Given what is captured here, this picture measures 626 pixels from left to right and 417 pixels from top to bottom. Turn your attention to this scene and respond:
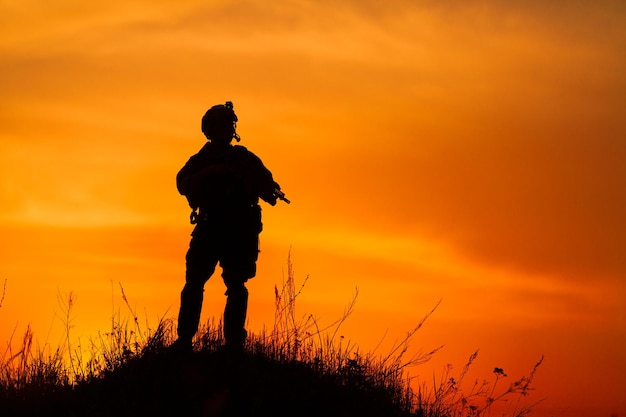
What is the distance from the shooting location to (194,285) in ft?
44.0

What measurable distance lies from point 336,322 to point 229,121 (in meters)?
3.35

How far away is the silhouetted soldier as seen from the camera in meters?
13.4

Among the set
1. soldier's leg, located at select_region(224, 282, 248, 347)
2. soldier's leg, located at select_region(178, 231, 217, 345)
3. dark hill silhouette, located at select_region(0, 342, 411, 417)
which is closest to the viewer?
dark hill silhouette, located at select_region(0, 342, 411, 417)

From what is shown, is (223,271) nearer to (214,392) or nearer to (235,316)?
(235,316)

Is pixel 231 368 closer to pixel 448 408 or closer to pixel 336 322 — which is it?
pixel 336 322

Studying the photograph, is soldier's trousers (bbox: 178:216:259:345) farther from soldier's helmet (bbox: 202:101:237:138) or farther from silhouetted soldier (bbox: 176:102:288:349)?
soldier's helmet (bbox: 202:101:237:138)

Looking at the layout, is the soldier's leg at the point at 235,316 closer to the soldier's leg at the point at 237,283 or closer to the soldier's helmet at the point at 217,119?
the soldier's leg at the point at 237,283

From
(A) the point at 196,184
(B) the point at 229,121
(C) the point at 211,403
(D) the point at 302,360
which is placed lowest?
(C) the point at 211,403

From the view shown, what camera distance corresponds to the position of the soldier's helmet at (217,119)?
13.6 meters

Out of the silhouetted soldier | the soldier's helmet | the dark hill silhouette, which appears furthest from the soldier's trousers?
the soldier's helmet

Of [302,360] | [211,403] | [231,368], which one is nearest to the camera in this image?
[211,403]

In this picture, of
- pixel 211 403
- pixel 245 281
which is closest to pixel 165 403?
pixel 211 403

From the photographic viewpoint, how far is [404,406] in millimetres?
14180

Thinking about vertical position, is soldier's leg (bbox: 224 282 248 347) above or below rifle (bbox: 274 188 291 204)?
below
